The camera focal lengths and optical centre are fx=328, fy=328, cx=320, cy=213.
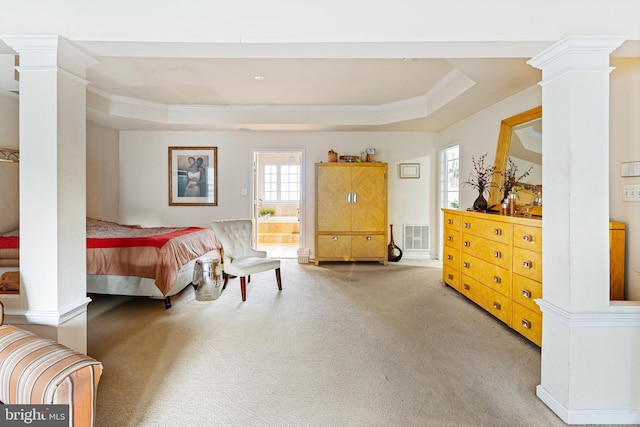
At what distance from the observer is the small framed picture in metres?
5.88

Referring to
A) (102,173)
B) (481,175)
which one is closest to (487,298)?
(481,175)

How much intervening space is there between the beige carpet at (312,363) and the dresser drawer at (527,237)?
2.53 feet

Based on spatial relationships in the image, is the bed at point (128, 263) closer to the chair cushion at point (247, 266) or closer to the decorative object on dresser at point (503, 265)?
the chair cushion at point (247, 266)

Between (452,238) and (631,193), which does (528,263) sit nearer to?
(631,193)

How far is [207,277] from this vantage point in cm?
Answer: 389

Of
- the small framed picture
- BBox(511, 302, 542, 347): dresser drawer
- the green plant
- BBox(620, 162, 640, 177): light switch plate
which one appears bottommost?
BBox(511, 302, 542, 347): dresser drawer

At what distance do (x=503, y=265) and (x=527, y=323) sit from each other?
53cm

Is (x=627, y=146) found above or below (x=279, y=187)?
below

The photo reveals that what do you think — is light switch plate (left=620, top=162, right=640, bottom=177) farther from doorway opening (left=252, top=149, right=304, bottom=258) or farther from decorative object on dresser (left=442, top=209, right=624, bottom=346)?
doorway opening (left=252, top=149, right=304, bottom=258)

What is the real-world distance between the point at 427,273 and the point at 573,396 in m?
3.18

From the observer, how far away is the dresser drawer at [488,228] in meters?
2.87

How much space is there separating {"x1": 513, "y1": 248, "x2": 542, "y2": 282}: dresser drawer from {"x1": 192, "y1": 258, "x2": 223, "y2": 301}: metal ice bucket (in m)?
3.07

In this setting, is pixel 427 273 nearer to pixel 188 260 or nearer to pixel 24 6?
pixel 188 260

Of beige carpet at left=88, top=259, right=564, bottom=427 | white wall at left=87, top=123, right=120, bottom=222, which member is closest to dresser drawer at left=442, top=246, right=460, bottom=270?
beige carpet at left=88, top=259, right=564, bottom=427
